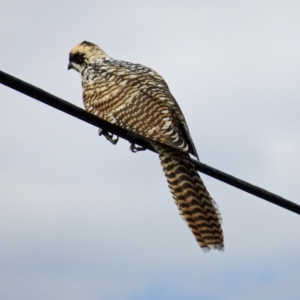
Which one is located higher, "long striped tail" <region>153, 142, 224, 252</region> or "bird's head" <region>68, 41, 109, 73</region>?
"bird's head" <region>68, 41, 109, 73</region>

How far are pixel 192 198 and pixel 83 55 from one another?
4.52 meters

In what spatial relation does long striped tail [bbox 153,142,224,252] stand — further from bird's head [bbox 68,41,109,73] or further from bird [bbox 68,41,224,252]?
bird's head [bbox 68,41,109,73]

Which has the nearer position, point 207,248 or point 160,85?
point 207,248

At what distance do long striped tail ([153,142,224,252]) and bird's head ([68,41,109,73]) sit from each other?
11.1 ft

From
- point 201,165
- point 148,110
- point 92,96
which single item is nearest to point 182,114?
point 148,110

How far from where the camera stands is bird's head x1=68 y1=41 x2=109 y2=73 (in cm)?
1128

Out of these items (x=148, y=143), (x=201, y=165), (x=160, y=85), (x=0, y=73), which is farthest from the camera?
(x=160, y=85)

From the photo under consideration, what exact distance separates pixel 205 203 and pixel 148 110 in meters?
1.34

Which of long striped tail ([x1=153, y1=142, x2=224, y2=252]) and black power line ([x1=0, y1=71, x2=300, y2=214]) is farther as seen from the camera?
long striped tail ([x1=153, y1=142, x2=224, y2=252])

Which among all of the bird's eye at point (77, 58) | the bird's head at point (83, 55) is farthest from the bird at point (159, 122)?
the bird's eye at point (77, 58)

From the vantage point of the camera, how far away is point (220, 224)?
24.8 ft

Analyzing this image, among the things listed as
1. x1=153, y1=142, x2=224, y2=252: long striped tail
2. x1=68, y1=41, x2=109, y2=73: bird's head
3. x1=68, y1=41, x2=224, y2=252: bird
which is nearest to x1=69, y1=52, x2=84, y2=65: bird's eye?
x1=68, y1=41, x2=109, y2=73: bird's head

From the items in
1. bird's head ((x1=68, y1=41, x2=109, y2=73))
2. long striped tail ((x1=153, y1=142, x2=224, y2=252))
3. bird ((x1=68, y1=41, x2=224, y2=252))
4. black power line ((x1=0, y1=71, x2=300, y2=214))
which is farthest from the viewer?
bird's head ((x1=68, y1=41, x2=109, y2=73))

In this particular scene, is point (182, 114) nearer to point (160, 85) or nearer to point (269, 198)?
point (160, 85)
